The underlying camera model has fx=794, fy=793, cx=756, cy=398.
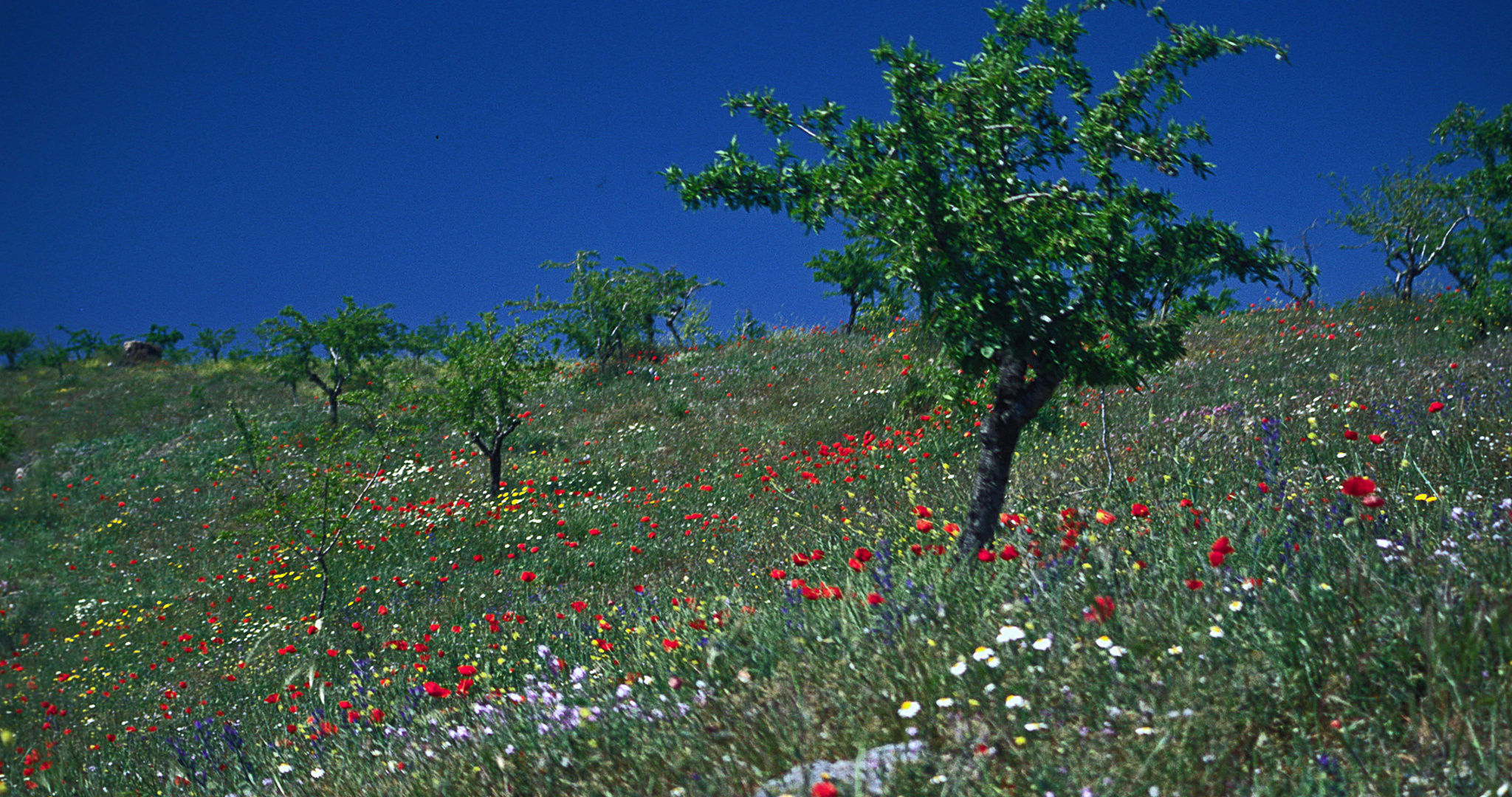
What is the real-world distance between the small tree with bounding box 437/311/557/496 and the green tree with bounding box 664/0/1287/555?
10428mm

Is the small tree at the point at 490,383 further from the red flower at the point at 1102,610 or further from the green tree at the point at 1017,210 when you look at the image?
the red flower at the point at 1102,610

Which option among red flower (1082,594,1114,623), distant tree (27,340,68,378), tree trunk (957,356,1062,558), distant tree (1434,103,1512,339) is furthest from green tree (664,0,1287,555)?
distant tree (27,340,68,378)

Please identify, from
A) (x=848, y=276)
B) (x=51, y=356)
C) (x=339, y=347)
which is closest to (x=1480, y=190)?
(x=848, y=276)

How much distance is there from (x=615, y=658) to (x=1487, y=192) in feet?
89.3

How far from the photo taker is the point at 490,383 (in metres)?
15.1

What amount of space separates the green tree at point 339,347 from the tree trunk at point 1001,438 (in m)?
22.9

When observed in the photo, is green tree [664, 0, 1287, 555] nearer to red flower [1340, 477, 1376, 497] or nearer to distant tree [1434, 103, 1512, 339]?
red flower [1340, 477, 1376, 497]

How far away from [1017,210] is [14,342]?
79115mm

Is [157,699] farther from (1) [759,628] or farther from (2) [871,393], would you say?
(2) [871,393]

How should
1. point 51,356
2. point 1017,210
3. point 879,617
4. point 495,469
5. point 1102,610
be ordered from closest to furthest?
point 1102,610 → point 879,617 → point 1017,210 → point 495,469 → point 51,356

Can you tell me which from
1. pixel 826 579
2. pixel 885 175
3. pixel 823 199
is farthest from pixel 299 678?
pixel 885 175

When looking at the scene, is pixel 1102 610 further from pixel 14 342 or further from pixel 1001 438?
pixel 14 342

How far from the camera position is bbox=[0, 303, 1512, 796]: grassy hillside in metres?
2.45

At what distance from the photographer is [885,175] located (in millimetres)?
4629
